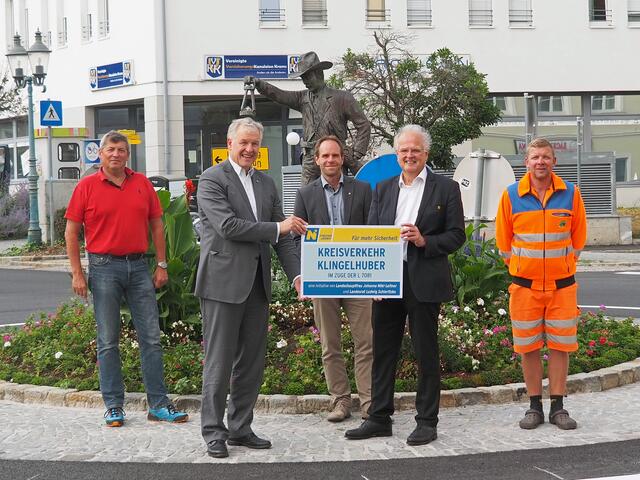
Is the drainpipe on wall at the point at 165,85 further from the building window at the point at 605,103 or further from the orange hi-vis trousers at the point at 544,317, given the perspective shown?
the orange hi-vis trousers at the point at 544,317

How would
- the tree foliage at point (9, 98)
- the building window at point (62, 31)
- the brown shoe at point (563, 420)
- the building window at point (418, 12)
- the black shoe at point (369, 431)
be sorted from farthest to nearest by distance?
the building window at point (62, 31), the tree foliage at point (9, 98), the building window at point (418, 12), the brown shoe at point (563, 420), the black shoe at point (369, 431)

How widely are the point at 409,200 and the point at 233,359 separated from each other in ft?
5.09

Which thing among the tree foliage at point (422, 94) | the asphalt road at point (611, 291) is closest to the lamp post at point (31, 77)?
the tree foliage at point (422, 94)

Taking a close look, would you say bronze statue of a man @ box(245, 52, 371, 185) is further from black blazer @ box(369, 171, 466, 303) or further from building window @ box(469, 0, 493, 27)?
building window @ box(469, 0, 493, 27)

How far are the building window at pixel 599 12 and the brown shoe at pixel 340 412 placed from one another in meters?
34.7

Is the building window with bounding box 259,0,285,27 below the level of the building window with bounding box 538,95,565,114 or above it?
above

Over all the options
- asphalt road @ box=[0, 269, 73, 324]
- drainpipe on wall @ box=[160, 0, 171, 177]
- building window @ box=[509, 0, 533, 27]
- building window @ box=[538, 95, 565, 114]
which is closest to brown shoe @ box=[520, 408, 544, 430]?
asphalt road @ box=[0, 269, 73, 324]

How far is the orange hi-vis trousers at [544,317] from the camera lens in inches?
321

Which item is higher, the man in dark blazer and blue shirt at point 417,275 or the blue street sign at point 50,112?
the blue street sign at point 50,112

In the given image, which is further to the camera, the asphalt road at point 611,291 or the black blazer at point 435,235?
the asphalt road at point 611,291

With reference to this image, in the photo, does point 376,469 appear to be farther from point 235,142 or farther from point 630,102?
point 630,102

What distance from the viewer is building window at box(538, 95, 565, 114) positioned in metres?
41.5

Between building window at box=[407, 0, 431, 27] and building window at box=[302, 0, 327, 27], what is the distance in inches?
114

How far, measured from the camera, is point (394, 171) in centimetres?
989
